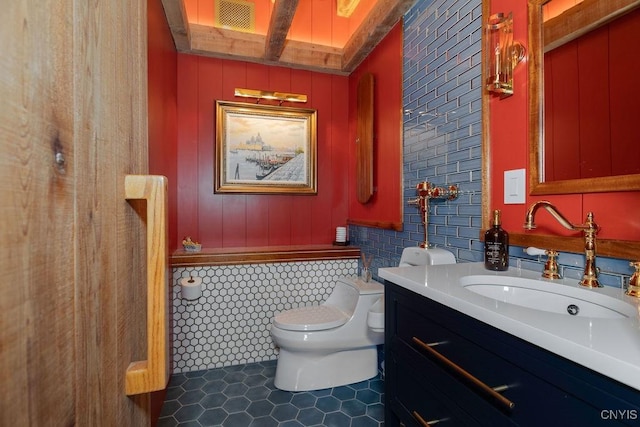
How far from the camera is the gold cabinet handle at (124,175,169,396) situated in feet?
1.70

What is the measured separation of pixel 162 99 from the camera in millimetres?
1967

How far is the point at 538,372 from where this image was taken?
653 mm

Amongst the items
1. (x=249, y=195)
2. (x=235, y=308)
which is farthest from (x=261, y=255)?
(x=249, y=195)

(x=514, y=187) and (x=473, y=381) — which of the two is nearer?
(x=473, y=381)

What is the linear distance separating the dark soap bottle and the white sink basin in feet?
0.33

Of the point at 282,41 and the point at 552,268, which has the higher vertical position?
the point at 282,41

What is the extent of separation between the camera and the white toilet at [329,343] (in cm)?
200

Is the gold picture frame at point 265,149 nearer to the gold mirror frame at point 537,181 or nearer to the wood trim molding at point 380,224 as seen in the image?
the wood trim molding at point 380,224

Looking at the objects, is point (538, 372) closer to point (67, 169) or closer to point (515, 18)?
point (67, 169)

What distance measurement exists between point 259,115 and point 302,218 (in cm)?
96

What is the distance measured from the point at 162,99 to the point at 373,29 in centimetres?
148

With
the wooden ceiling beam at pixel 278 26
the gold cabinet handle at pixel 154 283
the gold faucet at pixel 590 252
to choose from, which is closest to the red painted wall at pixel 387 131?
the wooden ceiling beam at pixel 278 26

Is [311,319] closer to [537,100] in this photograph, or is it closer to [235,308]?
[235,308]

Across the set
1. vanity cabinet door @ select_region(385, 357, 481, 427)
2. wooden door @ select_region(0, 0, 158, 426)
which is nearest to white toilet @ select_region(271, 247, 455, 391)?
vanity cabinet door @ select_region(385, 357, 481, 427)
